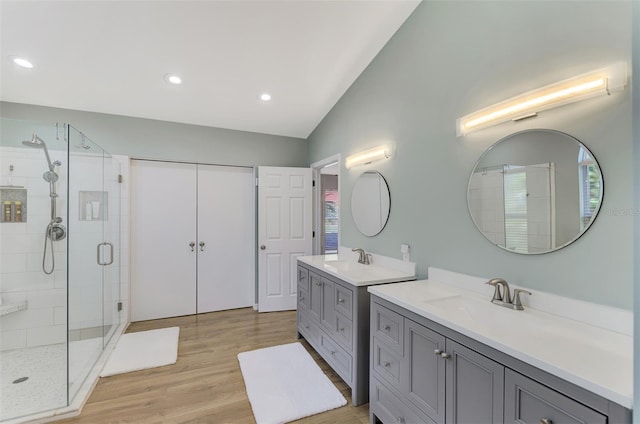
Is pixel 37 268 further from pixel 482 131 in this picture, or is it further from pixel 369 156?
pixel 482 131

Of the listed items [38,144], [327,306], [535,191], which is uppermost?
[38,144]

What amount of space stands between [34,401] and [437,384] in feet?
8.95

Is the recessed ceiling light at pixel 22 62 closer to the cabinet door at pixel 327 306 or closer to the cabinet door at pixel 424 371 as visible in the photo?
the cabinet door at pixel 327 306

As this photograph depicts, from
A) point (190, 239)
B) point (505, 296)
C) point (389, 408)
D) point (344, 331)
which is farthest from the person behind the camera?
point (190, 239)

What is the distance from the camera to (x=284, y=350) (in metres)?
2.81

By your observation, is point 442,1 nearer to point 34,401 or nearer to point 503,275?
point 503,275

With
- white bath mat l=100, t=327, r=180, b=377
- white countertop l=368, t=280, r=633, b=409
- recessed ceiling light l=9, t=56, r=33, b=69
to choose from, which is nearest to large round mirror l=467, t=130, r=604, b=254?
white countertop l=368, t=280, r=633, b=409

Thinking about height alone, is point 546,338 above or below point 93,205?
below

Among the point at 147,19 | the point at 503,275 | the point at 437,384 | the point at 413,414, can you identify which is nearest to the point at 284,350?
the point at 413,414

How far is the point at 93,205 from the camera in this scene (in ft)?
9.20

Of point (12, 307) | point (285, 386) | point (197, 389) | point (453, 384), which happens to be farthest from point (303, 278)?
point (12, 307)

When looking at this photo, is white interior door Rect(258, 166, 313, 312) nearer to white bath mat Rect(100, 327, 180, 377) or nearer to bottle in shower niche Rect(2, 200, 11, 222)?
white bath mat Rect(100, 327, 180, 377)

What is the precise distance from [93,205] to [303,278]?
224 cm

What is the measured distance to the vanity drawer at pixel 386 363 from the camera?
163cm
